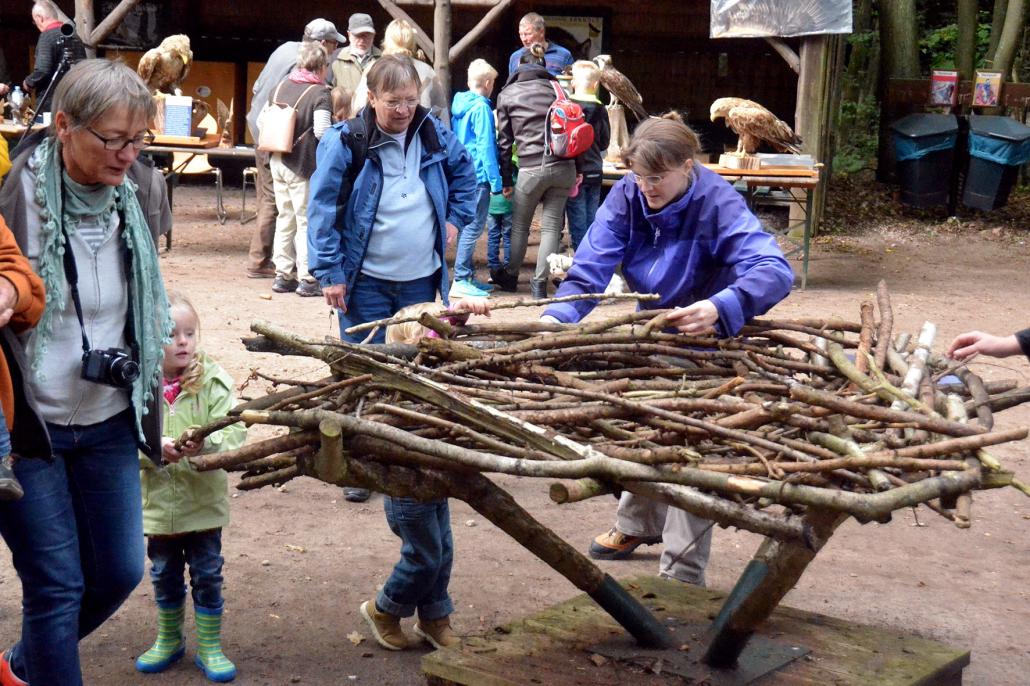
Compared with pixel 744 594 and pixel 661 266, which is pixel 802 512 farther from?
pixel 661 266

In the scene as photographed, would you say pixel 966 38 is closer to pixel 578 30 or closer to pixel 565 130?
pixel 578 30

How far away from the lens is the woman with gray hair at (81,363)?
2.76 m

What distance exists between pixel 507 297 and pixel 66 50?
155 inches

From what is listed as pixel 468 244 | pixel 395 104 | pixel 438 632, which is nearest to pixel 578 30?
pixel 468 244

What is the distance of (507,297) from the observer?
9961 mm

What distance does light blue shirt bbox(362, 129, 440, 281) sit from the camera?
4688 millimetres

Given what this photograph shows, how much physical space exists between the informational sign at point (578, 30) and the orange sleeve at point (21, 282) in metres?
12.7

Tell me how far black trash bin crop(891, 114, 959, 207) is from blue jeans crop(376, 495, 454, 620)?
11.7m

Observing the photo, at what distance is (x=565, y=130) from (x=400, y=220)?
184 inches

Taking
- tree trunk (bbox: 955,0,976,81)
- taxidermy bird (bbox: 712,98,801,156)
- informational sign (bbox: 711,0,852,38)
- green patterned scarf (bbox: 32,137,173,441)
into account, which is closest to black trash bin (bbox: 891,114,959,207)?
tree trunk (bbox: 955,0,976,81)

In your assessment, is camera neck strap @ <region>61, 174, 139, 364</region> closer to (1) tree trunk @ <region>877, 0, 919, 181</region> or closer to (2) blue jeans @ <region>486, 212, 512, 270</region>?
(2) blue jeans @ <region>486, 212, 512, 270</region>

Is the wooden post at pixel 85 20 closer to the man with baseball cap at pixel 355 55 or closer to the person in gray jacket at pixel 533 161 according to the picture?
the man with baseball cap at pixel 355 55

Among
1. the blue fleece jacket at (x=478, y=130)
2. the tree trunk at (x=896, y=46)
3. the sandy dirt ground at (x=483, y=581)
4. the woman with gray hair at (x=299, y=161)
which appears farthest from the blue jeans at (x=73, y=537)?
the tree trunk at (x=896, y=46)

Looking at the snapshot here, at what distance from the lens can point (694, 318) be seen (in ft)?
10.9
